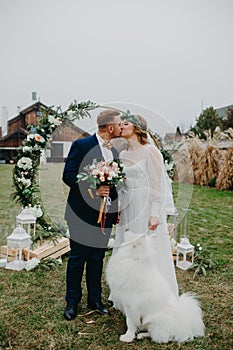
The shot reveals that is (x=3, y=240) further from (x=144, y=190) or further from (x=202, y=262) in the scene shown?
(x=202, y=262)

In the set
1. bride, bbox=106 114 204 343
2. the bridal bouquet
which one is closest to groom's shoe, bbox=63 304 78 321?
bride, bbox=106 114 204 343

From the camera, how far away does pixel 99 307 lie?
11.1ft

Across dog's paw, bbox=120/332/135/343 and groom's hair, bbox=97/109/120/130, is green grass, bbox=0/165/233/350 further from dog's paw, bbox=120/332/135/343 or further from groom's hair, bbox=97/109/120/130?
groom's hair, bbox=97/109/120/130

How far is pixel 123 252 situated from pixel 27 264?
2.22 m

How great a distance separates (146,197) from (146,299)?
92cm

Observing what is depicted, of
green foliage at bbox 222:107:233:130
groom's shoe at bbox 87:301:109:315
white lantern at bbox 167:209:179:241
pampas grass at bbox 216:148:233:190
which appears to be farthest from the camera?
green foliage at bbox 222:107:233:130

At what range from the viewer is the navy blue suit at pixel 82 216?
3.07 metres

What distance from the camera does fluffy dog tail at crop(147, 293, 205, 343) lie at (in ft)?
9.20

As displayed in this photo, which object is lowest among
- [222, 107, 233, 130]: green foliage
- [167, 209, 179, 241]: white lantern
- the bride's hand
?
[167, 209, 179, 241]: white lantern

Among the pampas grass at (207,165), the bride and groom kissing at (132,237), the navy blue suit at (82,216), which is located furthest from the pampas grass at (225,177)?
the navy blue suit at (82,216)

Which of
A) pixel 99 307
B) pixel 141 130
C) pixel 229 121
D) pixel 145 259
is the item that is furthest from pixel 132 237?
pixel 229 121

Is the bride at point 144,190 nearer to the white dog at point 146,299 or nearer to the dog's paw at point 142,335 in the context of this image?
the white dog at point 146,299

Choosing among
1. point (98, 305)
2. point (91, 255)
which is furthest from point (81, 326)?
point (91, 255)

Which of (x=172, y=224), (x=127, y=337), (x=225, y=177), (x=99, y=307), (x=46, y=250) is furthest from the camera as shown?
(x=225, y=177)
